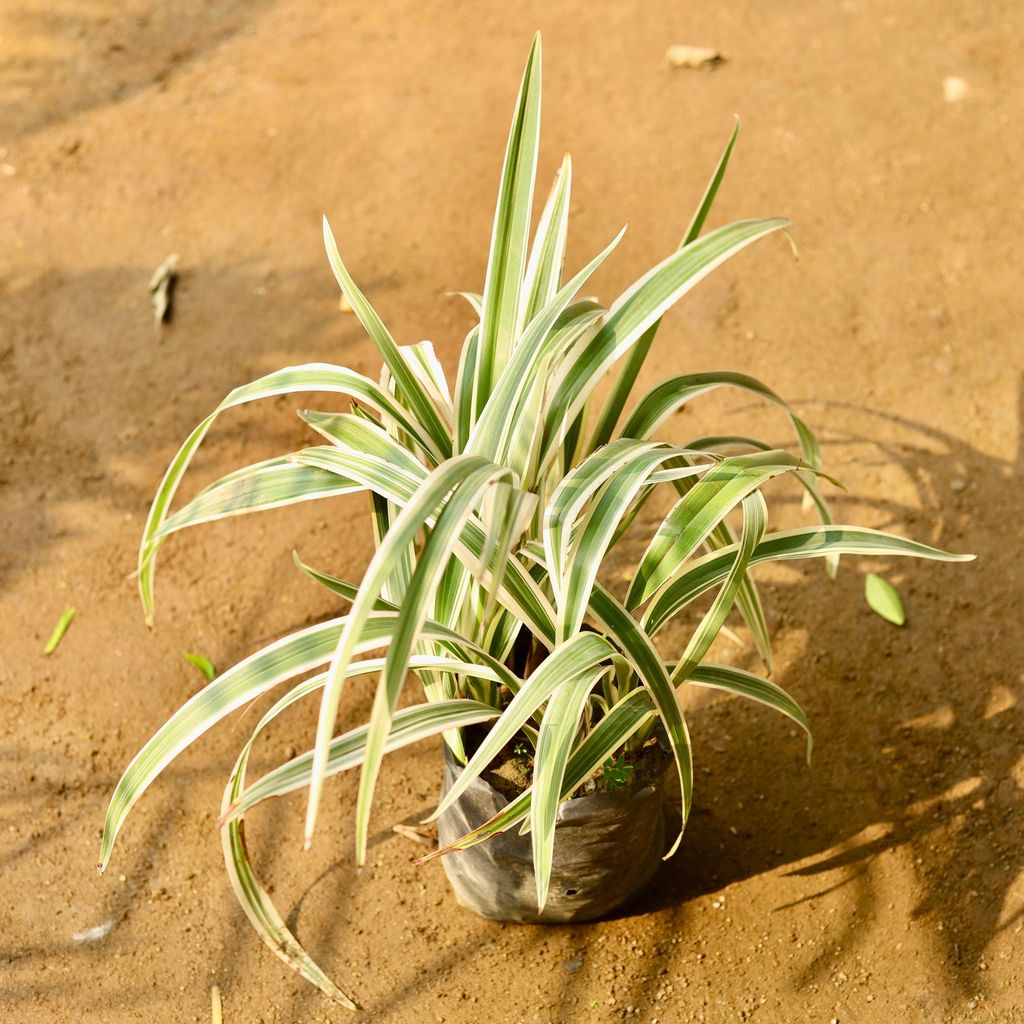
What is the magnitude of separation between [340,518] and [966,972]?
5.36 feet

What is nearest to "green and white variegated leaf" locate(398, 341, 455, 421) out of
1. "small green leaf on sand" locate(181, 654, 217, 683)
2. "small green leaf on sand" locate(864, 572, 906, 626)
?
"small green leaf on sand" locate(181, 654, 217, 683)

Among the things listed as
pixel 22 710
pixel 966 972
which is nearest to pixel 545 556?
pixel 966 972

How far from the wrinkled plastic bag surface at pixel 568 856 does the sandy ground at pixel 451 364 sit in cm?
11

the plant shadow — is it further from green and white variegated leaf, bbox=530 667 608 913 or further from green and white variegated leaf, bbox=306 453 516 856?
green and white variegated leaf, bbox=306 453 516 856

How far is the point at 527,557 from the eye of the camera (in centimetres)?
175

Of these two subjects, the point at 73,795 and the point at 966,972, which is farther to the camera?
the point at 73,795

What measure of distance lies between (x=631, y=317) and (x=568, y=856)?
84cm

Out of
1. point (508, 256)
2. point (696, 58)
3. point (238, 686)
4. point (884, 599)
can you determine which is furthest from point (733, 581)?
point (696, 58)

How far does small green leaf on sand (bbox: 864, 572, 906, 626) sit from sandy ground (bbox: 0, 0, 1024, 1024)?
1.4 inches

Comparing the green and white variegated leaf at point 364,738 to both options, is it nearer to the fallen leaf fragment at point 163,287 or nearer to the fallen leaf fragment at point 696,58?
the fallen leaf fragment at point 163,287

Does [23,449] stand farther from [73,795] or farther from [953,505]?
[953,505]

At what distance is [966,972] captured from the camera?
2008mm

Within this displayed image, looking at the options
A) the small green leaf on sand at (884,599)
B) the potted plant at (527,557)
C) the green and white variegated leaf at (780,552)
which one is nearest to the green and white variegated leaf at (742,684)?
the potted plant at (527,557)

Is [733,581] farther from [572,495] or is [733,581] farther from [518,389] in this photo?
[518,389]
